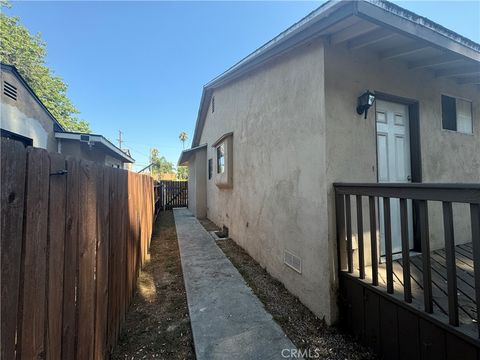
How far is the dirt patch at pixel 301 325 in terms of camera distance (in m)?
2.50

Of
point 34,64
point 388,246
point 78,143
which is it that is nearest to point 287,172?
point 388,246

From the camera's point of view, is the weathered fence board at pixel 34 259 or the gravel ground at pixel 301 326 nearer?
the weathered fence board at pixel 34 259

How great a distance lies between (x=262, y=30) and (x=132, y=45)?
8694mm

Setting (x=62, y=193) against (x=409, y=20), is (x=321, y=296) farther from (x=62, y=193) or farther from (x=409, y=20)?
(x=409, y=20)

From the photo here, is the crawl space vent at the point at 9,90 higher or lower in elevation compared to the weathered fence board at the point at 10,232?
higher

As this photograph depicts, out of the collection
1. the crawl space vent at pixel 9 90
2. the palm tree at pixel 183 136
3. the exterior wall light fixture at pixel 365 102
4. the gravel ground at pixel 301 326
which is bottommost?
the gravel ground at pixel 301 326

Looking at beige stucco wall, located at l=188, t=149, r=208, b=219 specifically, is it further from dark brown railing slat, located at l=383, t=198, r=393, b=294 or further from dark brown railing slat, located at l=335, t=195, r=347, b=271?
dark brown railing slat, located at l=383, t=198, r=393, b=294

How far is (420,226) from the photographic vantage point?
2.31 m

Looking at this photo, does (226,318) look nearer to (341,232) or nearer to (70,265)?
(341,232)

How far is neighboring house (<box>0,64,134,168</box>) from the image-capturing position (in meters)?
5.59

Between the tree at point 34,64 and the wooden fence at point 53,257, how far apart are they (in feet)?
62.5

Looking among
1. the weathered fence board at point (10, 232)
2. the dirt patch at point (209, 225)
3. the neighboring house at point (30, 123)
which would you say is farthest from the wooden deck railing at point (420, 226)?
the neighboring house at point (30, 123)

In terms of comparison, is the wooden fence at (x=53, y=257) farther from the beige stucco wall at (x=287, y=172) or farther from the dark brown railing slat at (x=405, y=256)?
the dark brown railing slat at (x=405, y=256)

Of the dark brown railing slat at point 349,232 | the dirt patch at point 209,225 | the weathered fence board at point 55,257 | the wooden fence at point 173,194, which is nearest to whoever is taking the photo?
the weathered fence board at point 55,257
